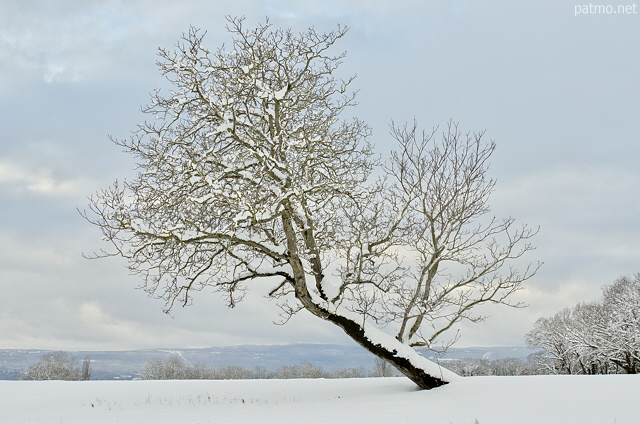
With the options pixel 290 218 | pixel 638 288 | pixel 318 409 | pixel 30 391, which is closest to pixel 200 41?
pixel 290 218

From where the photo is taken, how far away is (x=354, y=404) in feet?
40.0

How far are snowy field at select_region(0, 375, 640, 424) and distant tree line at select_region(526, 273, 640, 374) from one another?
31.5 metres

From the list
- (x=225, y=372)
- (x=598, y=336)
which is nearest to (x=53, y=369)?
(x=225, y=372)

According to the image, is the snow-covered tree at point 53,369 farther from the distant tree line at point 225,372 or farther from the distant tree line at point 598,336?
the distant tree line at point 598,336

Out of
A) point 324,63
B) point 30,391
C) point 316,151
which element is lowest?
point 30,391

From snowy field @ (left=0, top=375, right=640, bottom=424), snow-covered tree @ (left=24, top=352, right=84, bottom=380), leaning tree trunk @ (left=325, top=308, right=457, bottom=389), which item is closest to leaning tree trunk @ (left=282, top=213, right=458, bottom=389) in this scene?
leaning tree trunk @ (left=325, top=308, right=457, bottom=389)

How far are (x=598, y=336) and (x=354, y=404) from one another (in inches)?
1540

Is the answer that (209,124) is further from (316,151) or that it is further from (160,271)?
(160,271)

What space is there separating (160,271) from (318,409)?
17.7 ft

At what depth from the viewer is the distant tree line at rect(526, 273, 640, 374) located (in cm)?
4125

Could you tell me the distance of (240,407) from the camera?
500 inches

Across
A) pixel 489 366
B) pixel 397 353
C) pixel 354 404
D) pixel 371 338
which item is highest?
pixel 371 338

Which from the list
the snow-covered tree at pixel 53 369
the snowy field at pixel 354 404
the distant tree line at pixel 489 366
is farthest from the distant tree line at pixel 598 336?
the snow-covered tree at pixel 53 369

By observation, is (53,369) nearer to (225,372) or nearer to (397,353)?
(225,372)
